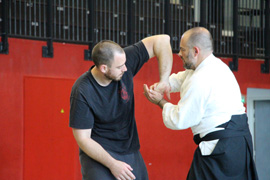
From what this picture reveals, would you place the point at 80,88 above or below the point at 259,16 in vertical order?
below

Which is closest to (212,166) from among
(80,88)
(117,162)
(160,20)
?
(117,162)

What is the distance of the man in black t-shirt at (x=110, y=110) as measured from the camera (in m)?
2.62

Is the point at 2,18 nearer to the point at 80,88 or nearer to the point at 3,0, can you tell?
the point at 3,0

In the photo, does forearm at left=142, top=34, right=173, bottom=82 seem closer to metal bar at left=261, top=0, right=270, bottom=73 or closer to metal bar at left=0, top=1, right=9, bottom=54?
metal bar at left=0, top=1, right=9, bottom=54

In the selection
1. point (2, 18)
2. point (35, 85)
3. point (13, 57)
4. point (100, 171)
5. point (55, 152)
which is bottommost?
point (55, 152)

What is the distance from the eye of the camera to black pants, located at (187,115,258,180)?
2.60 metres

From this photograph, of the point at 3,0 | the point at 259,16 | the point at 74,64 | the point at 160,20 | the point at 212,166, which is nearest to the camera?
the point at 212,166

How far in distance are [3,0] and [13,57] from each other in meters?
0.61

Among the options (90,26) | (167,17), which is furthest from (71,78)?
(167,17)

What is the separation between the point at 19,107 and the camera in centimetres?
464

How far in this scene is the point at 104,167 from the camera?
107 inches

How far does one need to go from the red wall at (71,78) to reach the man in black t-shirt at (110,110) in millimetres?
2017

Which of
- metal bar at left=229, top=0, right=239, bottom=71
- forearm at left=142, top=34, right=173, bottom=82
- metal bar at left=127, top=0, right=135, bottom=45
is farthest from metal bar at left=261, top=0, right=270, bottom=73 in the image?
forearm at left=142, top=34, right=173, bottom=82

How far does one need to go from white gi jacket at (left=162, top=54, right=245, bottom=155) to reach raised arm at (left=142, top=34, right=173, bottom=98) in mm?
305
